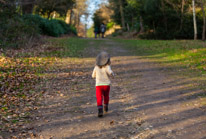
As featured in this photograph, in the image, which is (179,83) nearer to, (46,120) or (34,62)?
(46,120)

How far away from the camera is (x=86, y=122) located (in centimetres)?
650

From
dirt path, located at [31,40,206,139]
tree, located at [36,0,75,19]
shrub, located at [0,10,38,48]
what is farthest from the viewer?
tree, located at [36,0,75,19]

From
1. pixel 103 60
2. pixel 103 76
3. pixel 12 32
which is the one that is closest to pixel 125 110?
pixel 103 76

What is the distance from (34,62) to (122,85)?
593 cm

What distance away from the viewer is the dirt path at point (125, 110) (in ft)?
18.9

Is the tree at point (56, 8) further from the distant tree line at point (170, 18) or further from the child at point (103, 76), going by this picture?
the child at point (103, 76)

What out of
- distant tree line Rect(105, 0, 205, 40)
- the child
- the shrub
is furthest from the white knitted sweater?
distant tree line Rect(105, 0, 205, 40)

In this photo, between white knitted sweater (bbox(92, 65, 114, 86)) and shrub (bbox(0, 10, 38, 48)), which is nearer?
white knitted sweater (bbox(92, 65, 114, 86))

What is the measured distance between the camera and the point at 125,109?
737 cm

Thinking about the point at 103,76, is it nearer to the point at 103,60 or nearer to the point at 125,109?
the point at 103,60

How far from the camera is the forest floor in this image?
577cm

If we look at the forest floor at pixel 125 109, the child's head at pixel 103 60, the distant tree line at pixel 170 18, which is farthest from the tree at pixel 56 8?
the child's head at pixel 103 60

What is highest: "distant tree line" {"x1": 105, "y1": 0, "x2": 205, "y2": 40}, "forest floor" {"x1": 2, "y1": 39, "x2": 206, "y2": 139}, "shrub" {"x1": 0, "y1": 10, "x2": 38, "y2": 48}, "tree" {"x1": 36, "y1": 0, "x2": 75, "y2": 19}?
"tree" {"x1": 36, "y1": 0, "x2": 75, "y2": 19}

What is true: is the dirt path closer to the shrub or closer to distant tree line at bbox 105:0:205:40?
the shrub
